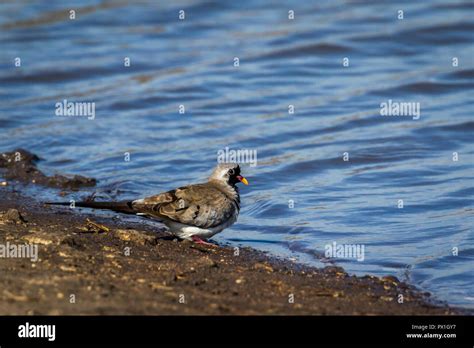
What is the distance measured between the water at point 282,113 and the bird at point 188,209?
646mm

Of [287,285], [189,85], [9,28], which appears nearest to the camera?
[287,285]

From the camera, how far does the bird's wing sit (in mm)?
8875

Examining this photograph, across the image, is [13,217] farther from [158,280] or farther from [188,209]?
[158,280]

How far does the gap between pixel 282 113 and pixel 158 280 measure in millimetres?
8086

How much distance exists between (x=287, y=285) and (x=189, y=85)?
9560mm

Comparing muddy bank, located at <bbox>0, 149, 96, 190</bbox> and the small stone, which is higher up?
muddy bank, located at <bbox>0, 149, 96, 190</bbox>

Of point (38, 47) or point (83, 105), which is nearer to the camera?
point (83, 105)

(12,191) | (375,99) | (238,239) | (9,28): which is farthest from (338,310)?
(9,28)

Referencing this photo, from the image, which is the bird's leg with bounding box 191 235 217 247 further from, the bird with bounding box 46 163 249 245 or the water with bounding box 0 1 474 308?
the water with bounding box 0 1 474 308

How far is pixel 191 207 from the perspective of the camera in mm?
8945

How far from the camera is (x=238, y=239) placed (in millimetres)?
9812

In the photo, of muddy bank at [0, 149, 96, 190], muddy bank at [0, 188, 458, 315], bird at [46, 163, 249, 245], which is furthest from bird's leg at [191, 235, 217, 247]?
muddy bank at [0, 149, 96, 190]
